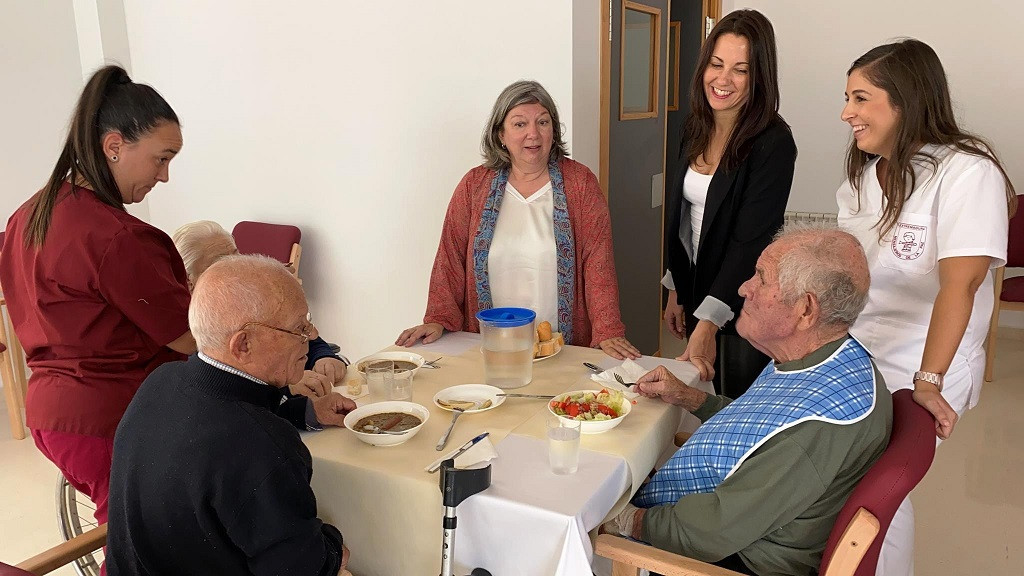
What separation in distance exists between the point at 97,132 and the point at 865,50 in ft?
14.4

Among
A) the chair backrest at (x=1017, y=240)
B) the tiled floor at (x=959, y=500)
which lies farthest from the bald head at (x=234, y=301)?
the chair backrest at (x=1017, y=240)

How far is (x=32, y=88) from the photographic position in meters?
3.95

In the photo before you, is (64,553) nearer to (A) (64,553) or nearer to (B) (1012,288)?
(A) (64,553)

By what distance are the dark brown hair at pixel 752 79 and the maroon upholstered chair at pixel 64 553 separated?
69.3 inches

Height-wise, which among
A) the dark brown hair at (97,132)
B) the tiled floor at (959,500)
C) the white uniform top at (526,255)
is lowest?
the tiled floor at (959,500)

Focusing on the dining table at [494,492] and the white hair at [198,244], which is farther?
the white hair at [198,244]

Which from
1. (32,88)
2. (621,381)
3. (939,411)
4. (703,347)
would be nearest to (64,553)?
(621,381)

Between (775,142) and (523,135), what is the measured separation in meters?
0.71

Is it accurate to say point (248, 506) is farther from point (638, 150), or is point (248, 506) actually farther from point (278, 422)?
point (638, 150)

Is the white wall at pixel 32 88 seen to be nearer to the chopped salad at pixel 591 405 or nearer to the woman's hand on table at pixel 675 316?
the woman's hand on table at pixel 675 316

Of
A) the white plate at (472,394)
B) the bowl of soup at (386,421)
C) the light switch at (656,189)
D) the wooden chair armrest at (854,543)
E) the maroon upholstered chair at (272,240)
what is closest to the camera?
the wooden chair armrest at (854,543)

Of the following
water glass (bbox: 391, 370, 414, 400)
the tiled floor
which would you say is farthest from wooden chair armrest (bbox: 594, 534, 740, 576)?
the tiled floor

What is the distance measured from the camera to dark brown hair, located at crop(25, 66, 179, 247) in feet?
5.34

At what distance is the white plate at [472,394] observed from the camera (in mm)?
1743
